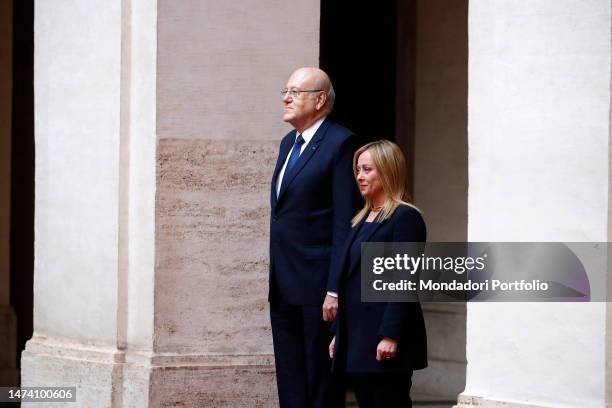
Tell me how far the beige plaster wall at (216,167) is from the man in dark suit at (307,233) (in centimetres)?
101

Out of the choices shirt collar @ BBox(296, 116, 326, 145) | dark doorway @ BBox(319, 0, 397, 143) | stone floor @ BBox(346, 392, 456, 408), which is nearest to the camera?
shirt collar @ BBox(296, 116, 326, 145)

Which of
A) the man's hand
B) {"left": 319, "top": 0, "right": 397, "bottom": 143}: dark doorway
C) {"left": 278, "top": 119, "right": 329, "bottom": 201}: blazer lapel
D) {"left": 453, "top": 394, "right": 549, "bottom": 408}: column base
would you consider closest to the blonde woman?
the man's hand

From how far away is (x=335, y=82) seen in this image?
36.7ft

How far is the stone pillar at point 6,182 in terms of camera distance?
11.0 meters

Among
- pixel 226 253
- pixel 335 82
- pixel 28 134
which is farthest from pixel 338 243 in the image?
pixel 28 134

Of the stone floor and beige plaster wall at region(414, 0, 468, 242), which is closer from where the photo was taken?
the stone floor

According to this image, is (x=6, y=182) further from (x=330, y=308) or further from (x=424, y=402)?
(x=330, y=308)

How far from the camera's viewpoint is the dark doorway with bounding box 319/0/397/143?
36.6ft

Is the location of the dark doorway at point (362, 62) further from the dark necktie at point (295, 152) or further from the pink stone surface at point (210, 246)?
the dark necktie at point (295, 152)

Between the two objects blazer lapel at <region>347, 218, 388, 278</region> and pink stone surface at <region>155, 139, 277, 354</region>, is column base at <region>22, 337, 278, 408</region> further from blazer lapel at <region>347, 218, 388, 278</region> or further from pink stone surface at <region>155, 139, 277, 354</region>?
blazer lapel at <region>347, 218, 388, 278</region>

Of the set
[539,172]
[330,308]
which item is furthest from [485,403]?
[539,172]

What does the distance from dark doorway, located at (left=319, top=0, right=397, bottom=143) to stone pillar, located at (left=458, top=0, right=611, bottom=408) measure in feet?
15.6

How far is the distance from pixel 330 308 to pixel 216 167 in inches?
67.6

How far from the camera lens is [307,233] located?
6.78 meters
